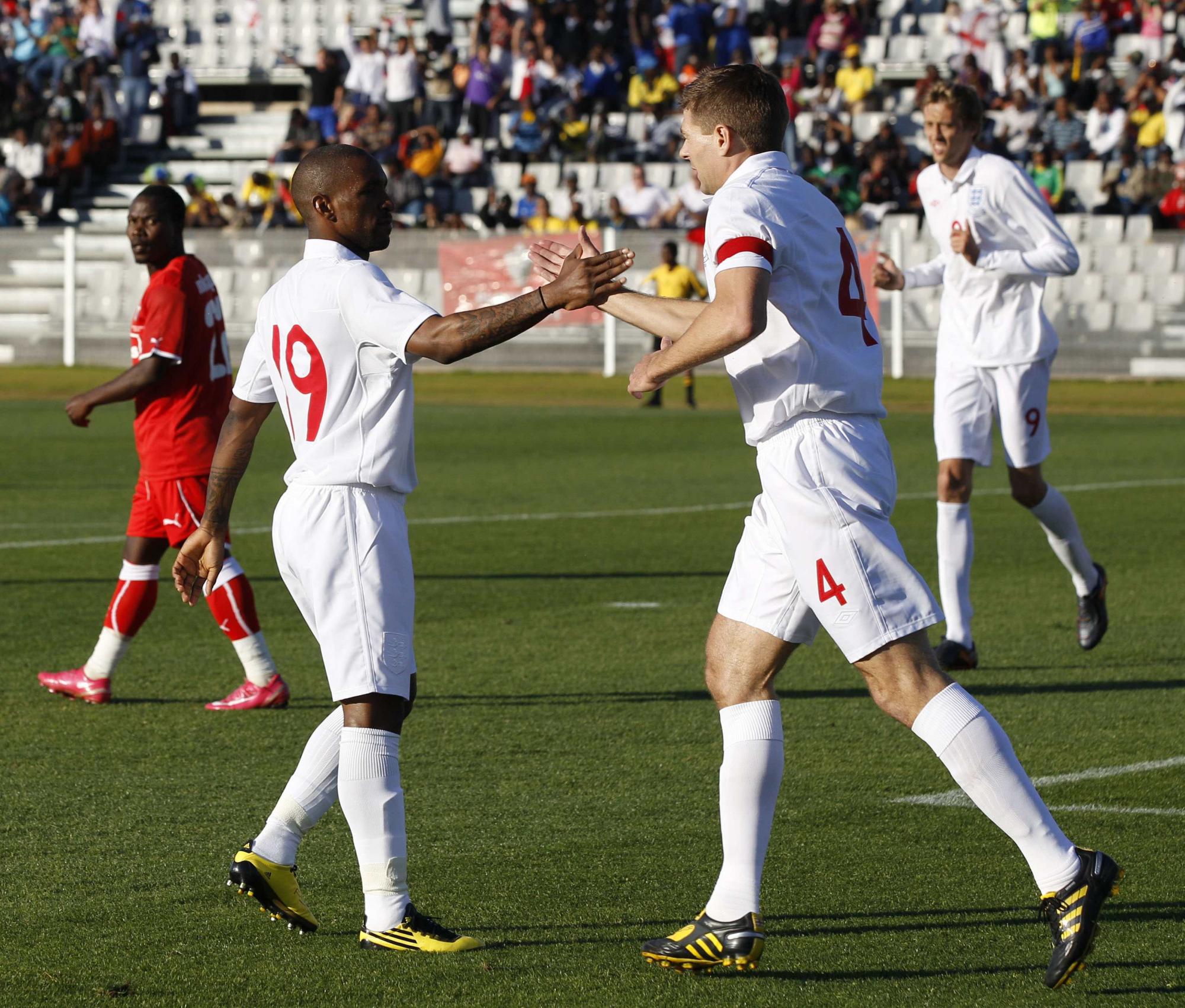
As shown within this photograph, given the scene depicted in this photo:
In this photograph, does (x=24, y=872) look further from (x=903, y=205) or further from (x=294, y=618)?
(x=903, y=205)

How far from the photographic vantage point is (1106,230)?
90.2ft

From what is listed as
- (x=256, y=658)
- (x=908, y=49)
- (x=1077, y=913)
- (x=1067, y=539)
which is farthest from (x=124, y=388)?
(x=908, y=49)

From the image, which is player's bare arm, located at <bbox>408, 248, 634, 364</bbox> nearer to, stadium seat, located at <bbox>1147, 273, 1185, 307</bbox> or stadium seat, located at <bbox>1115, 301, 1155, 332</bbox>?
stadium seat, located at <bbox>1147, 273, 1185, 307</bbox>

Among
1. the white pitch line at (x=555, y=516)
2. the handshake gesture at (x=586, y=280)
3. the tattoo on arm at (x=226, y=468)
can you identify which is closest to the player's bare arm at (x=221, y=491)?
the tattoo on arm at (x=226, y=468)

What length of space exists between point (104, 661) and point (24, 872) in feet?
8.42

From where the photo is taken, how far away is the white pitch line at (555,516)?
12.7 m

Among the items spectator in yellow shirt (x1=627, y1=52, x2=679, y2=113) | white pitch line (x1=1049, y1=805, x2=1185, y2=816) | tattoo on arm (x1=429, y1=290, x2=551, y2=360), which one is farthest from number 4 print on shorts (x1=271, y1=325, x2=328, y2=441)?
spectator in yellow shirt (x1=627, y1=52, x2=679, y2=113)

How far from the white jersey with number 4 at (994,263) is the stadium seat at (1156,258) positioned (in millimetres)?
18862

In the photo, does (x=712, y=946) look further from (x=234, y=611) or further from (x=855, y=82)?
(x=855, y=82)

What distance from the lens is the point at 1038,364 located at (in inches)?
356

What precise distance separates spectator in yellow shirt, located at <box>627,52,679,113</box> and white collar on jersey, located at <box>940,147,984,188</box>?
84.0 feet

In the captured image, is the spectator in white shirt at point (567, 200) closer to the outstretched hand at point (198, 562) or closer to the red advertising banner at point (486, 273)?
the red advertising banner at point (486, 273)

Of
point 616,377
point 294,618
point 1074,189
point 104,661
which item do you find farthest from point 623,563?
point 1074,189

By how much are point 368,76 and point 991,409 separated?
29.1 m
